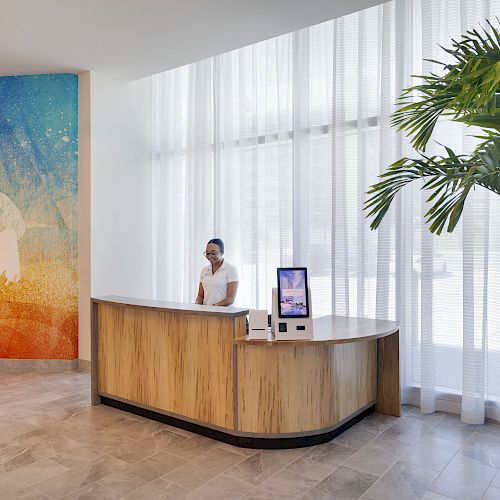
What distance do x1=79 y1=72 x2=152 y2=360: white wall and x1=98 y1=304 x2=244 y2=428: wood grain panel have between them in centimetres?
151

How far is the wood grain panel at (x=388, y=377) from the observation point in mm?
4211

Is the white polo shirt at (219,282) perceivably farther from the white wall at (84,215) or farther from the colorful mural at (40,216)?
the colorful mural at (40,216)

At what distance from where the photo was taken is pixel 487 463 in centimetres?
332

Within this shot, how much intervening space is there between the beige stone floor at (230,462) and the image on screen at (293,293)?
96 centimetres

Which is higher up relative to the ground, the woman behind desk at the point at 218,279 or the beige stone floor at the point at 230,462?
the woman behind desk at the point at 218,279

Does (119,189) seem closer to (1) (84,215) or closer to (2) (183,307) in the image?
(1) (84,215)

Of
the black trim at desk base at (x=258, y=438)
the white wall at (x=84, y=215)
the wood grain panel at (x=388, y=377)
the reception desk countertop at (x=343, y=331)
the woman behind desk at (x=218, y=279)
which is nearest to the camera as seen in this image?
the reception desk countertop at (x=343, y=331)

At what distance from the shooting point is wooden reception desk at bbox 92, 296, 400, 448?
349 centimetres

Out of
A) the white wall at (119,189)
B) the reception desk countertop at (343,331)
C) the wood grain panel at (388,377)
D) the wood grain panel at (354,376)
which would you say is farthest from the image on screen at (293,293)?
the white wall at (119,189)

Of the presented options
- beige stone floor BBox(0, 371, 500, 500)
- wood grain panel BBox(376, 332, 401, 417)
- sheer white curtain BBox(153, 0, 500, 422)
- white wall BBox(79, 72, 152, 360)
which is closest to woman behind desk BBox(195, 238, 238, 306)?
sheer white curtain BBox(153, 0, 500, 422)

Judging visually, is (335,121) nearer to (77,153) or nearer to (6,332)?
(77,153)

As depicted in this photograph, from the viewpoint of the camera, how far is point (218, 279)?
4.83m

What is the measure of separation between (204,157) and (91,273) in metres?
1.87

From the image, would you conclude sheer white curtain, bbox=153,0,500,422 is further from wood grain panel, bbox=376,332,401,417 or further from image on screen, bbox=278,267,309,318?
image on screen, bbox=278,267,309,318
